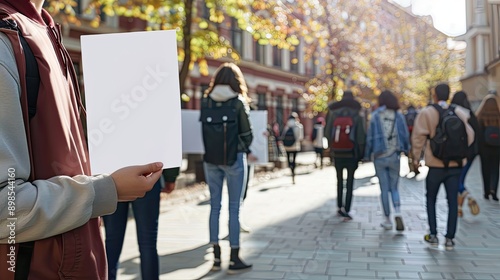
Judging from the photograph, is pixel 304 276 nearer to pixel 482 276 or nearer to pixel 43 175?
pixel 482 276

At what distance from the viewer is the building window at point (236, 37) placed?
2789 centimetres

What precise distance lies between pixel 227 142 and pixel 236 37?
23944 mm

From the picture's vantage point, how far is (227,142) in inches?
208

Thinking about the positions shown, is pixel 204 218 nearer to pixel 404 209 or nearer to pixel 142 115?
pixel 404 209

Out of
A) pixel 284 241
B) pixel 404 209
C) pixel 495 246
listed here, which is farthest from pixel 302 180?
pixel 495 246

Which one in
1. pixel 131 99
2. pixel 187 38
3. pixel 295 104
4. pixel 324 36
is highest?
pixel 324 36

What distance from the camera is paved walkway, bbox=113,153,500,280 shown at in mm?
5035

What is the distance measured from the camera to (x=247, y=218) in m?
8.19

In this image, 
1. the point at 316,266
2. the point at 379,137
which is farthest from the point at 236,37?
the point at 316,266

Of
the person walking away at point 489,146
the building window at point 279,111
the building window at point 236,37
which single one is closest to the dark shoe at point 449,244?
the person walking away at point 489,146

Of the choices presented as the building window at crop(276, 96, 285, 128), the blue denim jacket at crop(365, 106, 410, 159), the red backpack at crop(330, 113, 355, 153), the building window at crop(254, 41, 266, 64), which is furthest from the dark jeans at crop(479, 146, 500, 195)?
the building window at crop(276, 96, 285, 128)

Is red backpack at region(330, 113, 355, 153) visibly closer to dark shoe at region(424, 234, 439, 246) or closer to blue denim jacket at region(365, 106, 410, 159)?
blue denim jacket at region(365, 106, 410, 159)

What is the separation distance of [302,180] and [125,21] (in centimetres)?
1131

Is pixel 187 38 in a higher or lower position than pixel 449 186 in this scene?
higher
